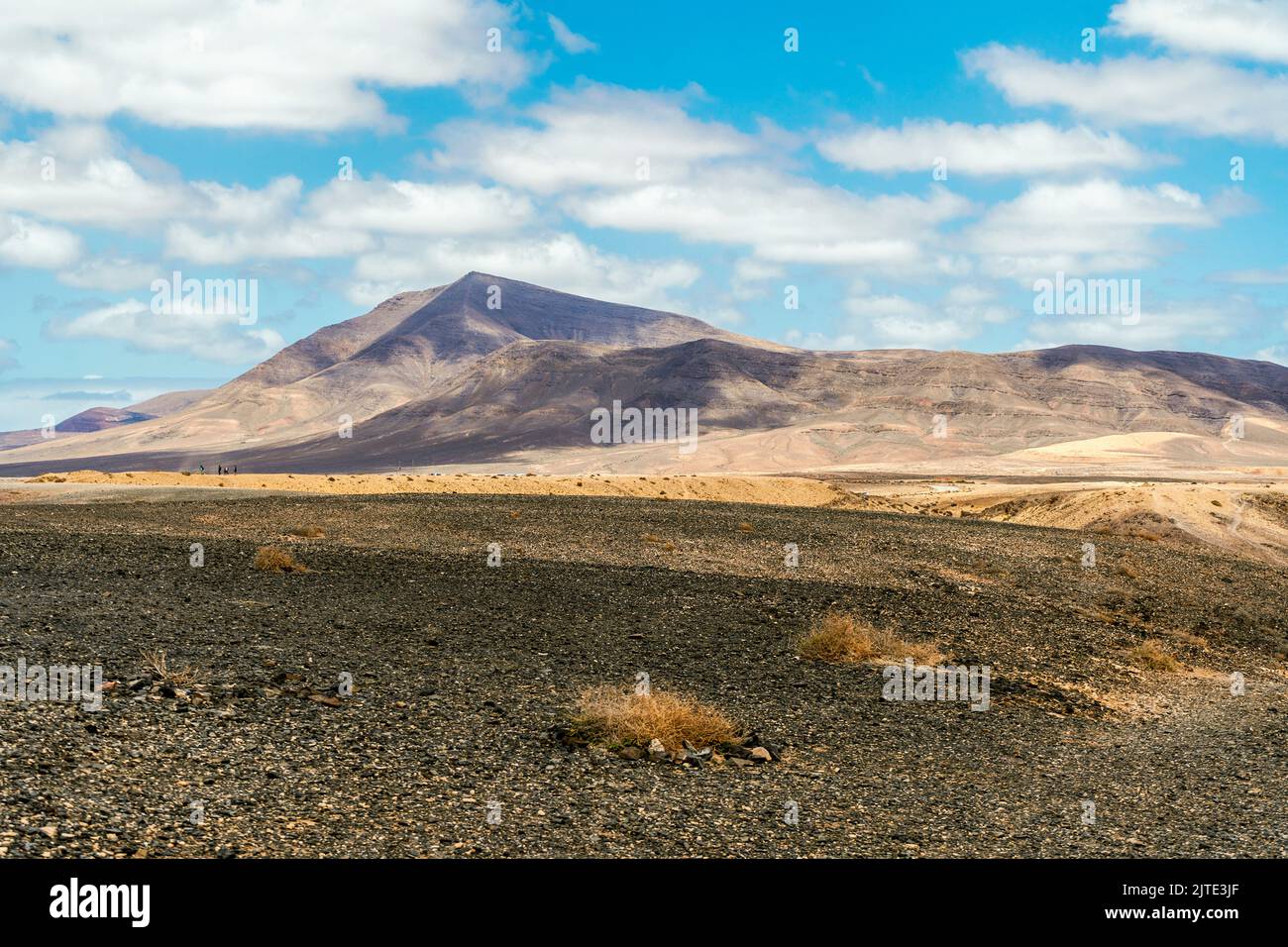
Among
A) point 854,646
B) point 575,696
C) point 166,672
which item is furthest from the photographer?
point 854,646

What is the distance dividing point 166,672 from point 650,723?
228 inches

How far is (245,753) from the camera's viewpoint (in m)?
10.4

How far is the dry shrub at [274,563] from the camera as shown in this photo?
2255 centimetres

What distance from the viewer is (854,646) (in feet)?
59.9

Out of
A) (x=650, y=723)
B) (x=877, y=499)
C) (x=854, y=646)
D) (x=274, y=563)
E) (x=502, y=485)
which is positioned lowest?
(x=854, y=646)

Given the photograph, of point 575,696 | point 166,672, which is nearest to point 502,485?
point 575,696

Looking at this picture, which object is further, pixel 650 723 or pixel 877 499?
pixel 877 499

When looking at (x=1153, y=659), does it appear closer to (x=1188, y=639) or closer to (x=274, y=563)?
(x=1188, y=639)

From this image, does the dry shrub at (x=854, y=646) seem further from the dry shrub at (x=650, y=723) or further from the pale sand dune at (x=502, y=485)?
the pale sand dune at (x=502, y=485)

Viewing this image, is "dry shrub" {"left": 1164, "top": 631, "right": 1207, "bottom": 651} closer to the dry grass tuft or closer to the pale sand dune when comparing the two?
the dry grass tuft

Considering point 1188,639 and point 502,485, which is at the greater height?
point 502,485

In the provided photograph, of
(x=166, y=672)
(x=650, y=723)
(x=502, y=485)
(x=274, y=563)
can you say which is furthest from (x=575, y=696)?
(x=502, y=485)

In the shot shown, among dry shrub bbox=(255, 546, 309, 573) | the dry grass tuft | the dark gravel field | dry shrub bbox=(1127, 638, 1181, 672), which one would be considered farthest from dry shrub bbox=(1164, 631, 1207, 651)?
the dry grass tuft

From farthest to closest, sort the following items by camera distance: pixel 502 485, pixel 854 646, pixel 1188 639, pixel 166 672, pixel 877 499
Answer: pixel 877 499 < pixel 502 485 < pixel 1188 639 < pixel 854 646 < pixel 166 672
